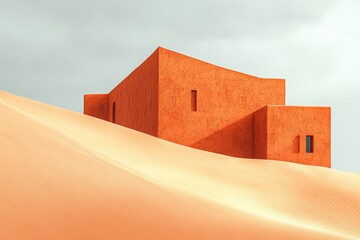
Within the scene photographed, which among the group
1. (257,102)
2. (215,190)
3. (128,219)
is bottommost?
(215,190)

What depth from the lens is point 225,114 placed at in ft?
62.1

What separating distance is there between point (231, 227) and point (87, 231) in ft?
7.18

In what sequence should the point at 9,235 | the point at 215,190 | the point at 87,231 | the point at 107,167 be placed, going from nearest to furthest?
1. the point at 9,235
2. the point at 87,231
3. the point at 107,167
4. the point at 215,190

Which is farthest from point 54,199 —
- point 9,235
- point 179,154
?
point 179,154

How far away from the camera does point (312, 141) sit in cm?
1866

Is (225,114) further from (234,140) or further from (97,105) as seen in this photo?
(97,105)

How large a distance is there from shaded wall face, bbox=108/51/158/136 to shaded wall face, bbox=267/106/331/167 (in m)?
5.07

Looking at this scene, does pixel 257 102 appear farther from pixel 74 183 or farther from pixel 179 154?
pixel 74 183

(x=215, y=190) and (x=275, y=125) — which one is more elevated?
(x=275, y=125)

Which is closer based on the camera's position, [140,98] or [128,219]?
[128,219]

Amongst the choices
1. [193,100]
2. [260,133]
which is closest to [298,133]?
[260,133]

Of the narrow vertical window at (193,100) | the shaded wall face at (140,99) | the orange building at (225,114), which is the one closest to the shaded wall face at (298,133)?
the orange building at (225,114)

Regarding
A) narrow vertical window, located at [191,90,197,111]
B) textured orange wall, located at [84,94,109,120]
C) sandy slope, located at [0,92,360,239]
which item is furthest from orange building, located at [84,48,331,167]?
textured orange wall, located at [84,94,109,120]

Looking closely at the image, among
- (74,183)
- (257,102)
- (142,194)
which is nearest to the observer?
(74,183)
